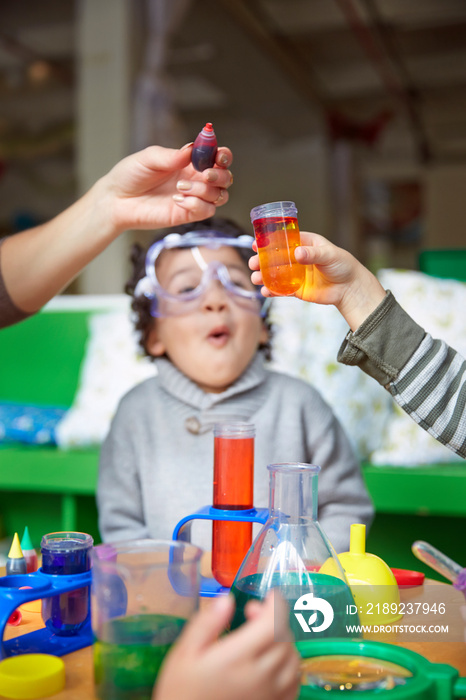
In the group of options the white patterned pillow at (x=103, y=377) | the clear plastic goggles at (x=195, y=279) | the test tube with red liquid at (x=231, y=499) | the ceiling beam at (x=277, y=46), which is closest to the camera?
the test tube with red liquid at (x=231, y=499)

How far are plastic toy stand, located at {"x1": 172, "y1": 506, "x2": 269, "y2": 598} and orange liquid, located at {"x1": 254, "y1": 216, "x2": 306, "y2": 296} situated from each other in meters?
0.28

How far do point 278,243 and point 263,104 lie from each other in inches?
262

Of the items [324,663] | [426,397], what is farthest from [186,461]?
[324,663]

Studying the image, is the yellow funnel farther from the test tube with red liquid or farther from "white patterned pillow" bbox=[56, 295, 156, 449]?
"white patterned pillow" bbox=[56, 295, 156, 449]

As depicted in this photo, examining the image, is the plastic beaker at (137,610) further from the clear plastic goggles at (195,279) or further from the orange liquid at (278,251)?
the clear plastic goggles at (195,279)

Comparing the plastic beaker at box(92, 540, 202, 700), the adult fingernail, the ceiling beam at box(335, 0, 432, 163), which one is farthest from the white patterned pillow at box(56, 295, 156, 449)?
the ceiling beam at box(335, 0, 432, 163)

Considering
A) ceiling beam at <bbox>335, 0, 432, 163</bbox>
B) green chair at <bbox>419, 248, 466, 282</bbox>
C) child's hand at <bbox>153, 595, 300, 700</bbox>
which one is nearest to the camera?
child's hand at <bbox>153, 595, 300, 700</bbox>

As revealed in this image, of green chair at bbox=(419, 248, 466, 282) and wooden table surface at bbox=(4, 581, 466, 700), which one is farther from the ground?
green chair at bbox=(419, 248, 466, 282)

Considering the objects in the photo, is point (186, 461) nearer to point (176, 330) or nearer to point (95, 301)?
point (176, 330)

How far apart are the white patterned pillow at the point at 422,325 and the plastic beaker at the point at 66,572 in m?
1.53

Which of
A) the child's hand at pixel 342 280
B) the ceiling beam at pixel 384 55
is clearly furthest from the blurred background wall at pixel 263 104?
the child's hand at pixel 342 280

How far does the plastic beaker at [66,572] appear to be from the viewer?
0.73m

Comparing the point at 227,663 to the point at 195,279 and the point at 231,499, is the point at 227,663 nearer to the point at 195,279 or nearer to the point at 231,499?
the point at 231,499

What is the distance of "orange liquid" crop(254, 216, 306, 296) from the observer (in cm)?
85
